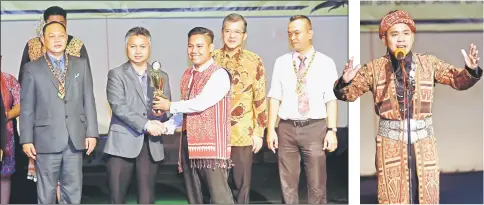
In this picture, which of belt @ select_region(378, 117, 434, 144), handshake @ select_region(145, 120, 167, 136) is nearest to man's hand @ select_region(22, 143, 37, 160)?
handshake @ select_region(145, 120, 167, 136)

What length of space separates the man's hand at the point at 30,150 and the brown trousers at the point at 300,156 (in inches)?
78.2

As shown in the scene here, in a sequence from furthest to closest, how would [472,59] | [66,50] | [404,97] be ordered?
1. [66,50]
2. [404,97]
3. [472,59]

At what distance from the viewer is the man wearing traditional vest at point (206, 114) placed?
8.17 meters

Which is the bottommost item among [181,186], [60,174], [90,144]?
[181,186]

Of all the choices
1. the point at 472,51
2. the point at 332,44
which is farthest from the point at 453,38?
the point at 332,44

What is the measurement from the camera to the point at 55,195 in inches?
326

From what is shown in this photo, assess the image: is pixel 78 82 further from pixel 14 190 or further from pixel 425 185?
pixel 425 185

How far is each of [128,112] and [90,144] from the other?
0.41 meters

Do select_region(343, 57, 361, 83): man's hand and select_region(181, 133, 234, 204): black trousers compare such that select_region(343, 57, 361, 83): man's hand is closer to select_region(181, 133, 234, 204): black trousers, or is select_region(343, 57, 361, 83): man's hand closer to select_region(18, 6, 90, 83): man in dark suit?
select_region(181, 133, 234, 204): black trousers

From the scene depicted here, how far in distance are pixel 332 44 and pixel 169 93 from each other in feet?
4.51

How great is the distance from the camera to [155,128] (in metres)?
8.23

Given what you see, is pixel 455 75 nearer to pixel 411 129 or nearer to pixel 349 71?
pixel 411 129

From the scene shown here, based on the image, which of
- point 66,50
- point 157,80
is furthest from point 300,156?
point 66,50

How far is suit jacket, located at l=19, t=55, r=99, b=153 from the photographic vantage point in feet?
26.9
